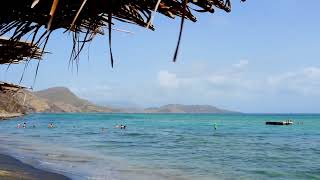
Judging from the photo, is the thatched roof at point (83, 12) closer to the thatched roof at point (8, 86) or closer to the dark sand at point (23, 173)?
the thatched roof at point (8, 86)

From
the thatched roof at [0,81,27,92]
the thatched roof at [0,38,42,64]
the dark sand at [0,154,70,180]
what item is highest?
the thatched roof at [0,38,42,64]

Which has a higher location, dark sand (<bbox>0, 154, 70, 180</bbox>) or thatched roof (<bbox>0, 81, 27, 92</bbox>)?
thatched roof (<bbox>0, 81, 27, 92</bbox>)

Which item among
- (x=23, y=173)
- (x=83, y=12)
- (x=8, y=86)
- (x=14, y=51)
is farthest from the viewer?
(x=23, y=173)

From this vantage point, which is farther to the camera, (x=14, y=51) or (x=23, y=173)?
Answer: (x=23, y=173)

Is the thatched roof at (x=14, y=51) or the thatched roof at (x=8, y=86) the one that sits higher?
the thatched roof at (x=14, y=51)

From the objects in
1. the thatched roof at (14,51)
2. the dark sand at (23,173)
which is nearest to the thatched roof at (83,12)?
the thatched roof at (14,51)

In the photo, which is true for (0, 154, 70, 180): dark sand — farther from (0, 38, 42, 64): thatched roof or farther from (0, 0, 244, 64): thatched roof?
(0, 0, 244, 64): thatched roof

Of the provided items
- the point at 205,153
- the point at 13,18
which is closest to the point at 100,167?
the point at 205,153

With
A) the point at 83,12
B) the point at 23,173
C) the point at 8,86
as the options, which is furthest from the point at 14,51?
the point at 23,173

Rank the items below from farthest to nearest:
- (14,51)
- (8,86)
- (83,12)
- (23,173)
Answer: (23,173) → (8,86) → (14,51) → (83,12)

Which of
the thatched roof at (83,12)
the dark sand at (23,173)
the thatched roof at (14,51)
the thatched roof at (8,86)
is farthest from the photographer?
the dark sand at (23,173)

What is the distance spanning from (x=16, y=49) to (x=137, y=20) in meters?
1.59

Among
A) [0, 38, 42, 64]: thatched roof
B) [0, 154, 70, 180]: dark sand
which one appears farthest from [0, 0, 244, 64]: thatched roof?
[0, 154, 70, 180]: dark sand

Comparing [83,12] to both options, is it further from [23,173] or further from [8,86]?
[23,173]
